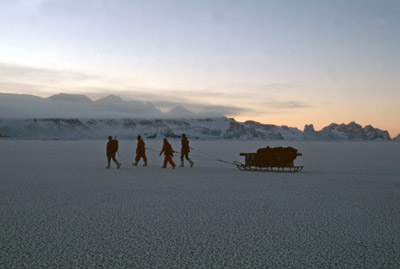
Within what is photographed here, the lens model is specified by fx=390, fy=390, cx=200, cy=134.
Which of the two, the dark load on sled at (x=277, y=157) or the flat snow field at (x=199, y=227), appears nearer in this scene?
the flat snow field at (x=199, y=227)

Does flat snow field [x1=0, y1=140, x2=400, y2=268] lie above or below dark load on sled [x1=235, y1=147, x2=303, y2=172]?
below

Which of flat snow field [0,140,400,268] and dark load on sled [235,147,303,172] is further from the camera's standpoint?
dark load on sled [235,147,303,172]

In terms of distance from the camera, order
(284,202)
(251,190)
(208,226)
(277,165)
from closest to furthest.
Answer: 1. (208,226)
2. (284,202)
3. (251,190)
4. (277,165)

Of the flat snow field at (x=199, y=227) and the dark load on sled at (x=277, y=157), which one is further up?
the dark load on sled at (x=277, y=157)

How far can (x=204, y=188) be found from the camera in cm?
1248

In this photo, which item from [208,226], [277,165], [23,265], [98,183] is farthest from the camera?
[277,165]

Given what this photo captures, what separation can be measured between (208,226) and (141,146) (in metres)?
14.8

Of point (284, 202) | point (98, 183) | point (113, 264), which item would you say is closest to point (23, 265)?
point (113, 264)

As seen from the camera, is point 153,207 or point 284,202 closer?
point 153,207

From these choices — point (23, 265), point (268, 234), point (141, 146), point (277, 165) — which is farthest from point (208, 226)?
point (141, 146)

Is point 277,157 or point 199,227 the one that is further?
point 277,157

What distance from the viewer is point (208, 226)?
A: 7.12 m

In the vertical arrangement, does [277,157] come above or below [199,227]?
above

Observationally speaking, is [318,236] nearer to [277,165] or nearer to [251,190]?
[251,190]
